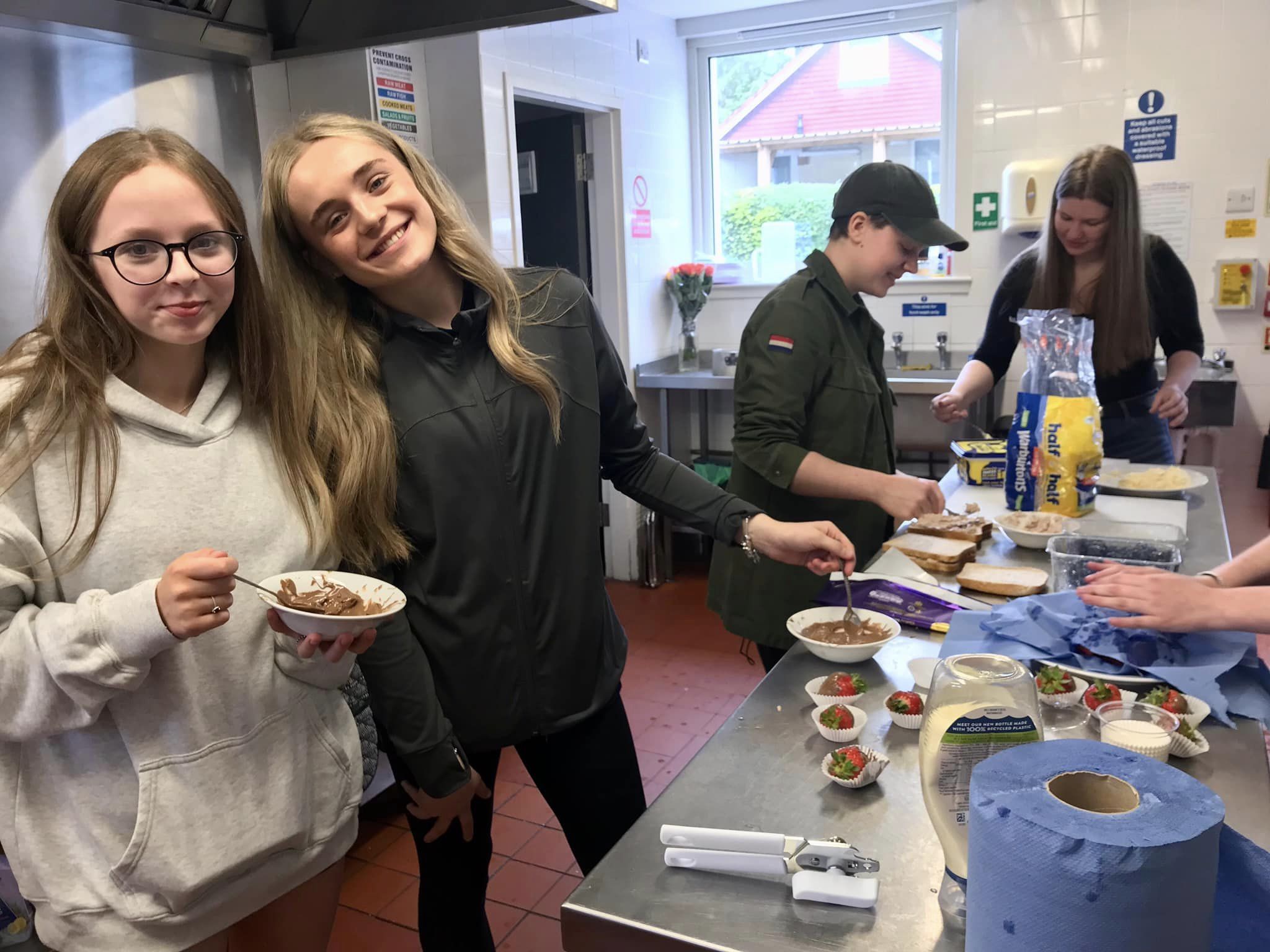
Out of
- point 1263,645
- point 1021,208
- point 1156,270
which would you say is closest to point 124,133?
point 1156,270

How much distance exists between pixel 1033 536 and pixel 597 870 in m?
1.27

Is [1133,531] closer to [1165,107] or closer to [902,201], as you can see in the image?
[902,201]

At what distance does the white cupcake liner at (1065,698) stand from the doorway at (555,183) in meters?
3.30

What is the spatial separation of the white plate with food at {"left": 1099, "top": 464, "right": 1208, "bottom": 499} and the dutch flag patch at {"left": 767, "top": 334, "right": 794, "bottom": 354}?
3.07ft

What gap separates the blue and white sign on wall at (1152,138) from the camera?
383 centimetres

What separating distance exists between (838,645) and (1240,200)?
3450 mm

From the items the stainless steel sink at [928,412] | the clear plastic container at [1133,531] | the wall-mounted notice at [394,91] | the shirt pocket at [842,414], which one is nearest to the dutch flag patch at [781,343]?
the shirt pocket at [842,414]

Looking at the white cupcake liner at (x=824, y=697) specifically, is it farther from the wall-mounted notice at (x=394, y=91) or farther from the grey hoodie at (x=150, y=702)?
the wall-mounted notice at (x=394, y=91)

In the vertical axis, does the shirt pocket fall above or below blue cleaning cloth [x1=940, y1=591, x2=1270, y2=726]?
above

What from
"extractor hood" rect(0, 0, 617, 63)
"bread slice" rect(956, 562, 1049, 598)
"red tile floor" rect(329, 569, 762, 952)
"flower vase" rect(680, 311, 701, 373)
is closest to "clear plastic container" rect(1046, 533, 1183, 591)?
"bread slice" rect(956, 562, 1049, 598)

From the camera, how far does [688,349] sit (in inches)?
186

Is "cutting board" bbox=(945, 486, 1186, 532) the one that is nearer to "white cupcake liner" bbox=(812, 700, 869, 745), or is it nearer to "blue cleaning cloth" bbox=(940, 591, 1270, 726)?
"blue cleaning cloth" bbox=(940, 591, 1270, 726)

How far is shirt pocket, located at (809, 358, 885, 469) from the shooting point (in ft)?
6.40

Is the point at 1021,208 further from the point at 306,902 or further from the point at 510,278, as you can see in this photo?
the point at 306,902
